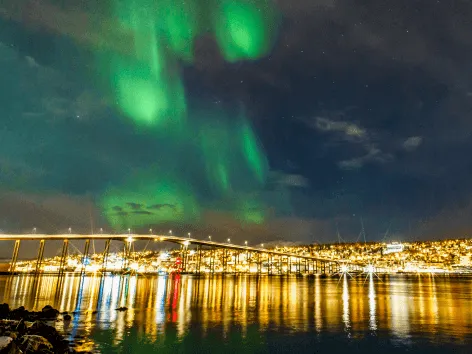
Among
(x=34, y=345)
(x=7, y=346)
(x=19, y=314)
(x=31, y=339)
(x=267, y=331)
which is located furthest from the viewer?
(x=19, y=314)

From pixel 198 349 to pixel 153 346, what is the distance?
2.79m

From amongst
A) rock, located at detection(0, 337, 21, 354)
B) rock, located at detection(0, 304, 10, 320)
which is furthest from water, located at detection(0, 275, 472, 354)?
rock, located at detection(0, 337, 21, 354)

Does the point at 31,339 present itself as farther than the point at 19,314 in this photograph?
No

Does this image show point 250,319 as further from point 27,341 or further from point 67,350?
→ point 27,341

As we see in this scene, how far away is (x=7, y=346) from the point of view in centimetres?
1388

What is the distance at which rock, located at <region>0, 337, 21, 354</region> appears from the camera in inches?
539

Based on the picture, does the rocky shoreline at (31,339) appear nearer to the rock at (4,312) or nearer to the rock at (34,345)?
the rock at (34,345)

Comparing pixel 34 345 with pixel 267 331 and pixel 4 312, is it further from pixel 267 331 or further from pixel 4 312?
pixel 4 312

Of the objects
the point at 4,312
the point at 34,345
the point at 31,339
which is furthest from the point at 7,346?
the point at 4,312

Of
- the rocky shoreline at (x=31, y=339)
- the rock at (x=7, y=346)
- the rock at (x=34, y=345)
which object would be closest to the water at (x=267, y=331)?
the rocky shoreline at (x=31, y=339)

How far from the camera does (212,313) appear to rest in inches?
1423

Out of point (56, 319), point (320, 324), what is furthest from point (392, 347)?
point (56, 319)

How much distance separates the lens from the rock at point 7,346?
1370cm

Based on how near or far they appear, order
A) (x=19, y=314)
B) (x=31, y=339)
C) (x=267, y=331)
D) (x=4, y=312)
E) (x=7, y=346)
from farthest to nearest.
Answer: (x=19, y=314), (x=4, y=312), (x=267, y=331), (x=31, y=339), (x=7, y=346)
